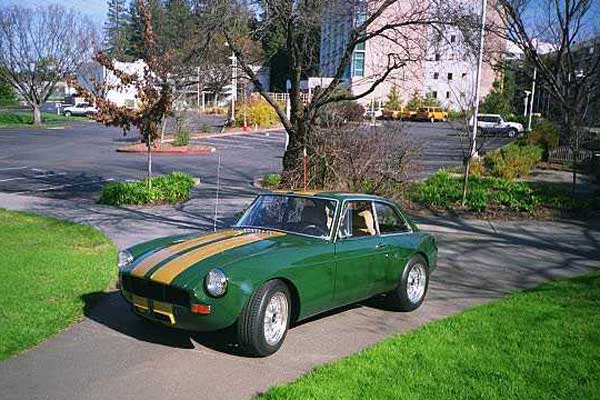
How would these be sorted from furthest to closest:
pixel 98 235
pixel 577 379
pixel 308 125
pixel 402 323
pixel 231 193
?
pixel 231 193 < pixel 308 125 < pixel 98 235 < pixel 402 323 < pixel 577 379

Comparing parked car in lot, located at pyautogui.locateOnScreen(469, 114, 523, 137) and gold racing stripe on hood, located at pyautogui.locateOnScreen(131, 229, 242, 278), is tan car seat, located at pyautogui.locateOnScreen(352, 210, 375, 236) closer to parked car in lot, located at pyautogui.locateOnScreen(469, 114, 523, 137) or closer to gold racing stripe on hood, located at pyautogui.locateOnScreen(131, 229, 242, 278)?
gold racing stripe on hood, located at pyautogui.locateOnScreen(131, 229, 242, 278)

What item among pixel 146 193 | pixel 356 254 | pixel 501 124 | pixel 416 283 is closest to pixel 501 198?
pixel 146 193

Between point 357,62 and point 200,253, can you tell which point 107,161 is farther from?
point 200,253

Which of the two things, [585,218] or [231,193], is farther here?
[231,193]

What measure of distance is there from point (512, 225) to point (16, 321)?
1057 cm

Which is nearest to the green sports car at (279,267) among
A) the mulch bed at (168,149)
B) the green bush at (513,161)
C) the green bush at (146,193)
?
the green bush at (146,193)

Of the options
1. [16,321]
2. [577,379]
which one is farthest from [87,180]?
[577,379]

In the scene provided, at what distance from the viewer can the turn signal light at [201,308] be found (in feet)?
15.9

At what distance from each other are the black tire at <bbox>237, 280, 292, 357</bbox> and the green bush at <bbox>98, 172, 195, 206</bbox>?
975cm

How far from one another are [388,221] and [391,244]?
0.45 m

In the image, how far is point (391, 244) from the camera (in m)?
6.64

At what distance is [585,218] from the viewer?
47.3 ft

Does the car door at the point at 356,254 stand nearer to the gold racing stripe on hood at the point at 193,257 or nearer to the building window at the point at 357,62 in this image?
the gold racing stripe on hood at the point at 193,257

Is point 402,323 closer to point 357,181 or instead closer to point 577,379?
point 577,379
